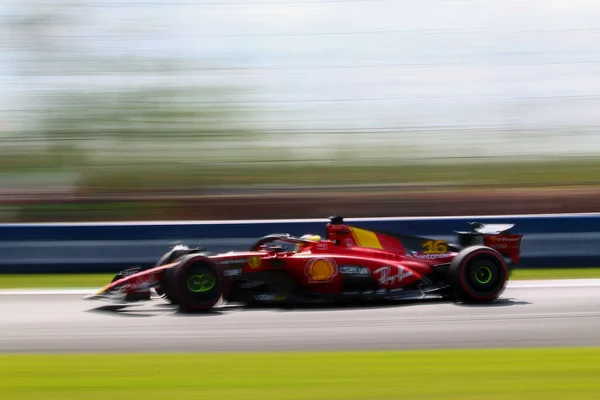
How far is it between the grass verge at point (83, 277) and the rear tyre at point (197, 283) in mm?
2725

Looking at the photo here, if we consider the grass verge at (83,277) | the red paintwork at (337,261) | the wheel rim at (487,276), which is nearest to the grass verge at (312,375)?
the red paintwork at (337,261)

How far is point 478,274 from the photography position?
28.7 feet

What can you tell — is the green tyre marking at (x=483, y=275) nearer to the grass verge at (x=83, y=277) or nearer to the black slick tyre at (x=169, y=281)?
the grass verge at (x=83, y=277)

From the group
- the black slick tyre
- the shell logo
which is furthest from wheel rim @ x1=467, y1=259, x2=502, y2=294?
the black slick tyre

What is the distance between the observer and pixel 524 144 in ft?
60.7

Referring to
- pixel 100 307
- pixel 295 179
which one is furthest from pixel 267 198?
pixel 100 307

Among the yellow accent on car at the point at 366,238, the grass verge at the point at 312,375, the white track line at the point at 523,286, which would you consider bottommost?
the grass verge at the point at 312,375

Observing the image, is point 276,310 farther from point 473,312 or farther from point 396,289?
point 473,312

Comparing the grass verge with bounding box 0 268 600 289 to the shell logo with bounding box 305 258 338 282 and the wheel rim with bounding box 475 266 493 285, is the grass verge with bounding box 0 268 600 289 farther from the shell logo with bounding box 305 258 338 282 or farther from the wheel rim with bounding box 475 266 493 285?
the shell logo with bounding box 305 258 338 282

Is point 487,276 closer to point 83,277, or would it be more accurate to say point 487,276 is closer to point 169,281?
point 169,281

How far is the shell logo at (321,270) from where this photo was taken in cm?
858

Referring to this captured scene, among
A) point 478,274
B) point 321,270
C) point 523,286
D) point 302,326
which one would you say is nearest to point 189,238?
point 321,270

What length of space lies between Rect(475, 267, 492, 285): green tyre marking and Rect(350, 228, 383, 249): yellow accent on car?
3.15ft

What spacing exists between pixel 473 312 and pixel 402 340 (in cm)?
162
